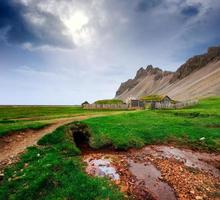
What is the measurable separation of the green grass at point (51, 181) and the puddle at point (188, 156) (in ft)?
27.0

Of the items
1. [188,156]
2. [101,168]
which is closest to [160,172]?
[101,168]

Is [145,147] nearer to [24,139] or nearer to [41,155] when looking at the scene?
[41,155]

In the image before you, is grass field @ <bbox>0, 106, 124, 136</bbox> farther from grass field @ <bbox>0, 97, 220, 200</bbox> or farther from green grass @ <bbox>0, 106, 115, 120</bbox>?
grass field @ <bbox>0, 97, 220, 200</bbox>

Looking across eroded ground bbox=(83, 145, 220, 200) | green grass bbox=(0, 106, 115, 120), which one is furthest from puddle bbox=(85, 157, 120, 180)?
green grass bbox=(0, 106, 115, 120)

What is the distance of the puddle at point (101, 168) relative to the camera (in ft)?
47.7

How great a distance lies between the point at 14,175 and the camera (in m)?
13.5

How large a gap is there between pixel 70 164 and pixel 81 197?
397 cm

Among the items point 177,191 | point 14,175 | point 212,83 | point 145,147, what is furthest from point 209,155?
point 212,83

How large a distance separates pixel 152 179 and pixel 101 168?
3707 millimetres

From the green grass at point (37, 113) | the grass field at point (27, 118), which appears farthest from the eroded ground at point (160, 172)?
the green grass at point (37, 113)

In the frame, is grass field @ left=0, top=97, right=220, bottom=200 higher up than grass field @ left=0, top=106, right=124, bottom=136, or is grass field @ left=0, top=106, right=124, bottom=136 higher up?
grass field @ left=0, top=106, right=124, bottom=136

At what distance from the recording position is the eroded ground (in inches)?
506

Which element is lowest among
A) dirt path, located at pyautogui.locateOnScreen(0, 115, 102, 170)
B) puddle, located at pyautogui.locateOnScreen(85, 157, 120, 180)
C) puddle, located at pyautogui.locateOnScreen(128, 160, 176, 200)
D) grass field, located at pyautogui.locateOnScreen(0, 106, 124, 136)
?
puddle, located at pyautogui.locateOnScreen(128, 160, 176, 200)

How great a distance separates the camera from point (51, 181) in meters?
12.6
